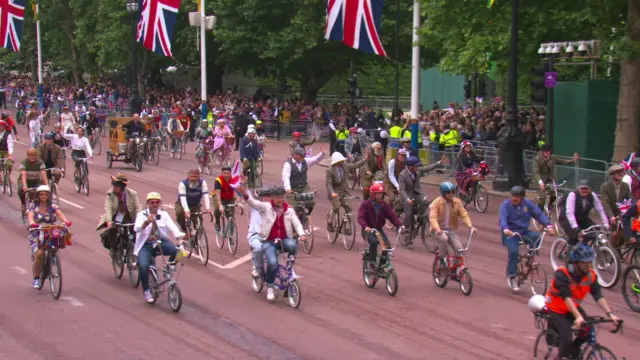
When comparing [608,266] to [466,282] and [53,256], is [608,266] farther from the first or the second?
[53,256]

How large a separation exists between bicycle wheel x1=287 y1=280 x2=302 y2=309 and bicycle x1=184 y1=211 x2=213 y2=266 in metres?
3.30

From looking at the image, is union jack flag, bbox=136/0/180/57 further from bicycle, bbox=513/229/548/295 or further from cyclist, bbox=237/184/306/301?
bicycle, bbox=513/229/548/295

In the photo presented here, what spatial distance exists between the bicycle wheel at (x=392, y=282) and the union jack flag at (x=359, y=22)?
1509 centimetres

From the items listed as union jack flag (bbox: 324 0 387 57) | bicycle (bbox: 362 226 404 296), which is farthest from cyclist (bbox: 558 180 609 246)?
union jack flag (bbox: 324 0 387 57)

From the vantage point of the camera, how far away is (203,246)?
55.4 feet

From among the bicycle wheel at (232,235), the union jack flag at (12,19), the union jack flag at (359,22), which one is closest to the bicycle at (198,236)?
the bicycle wheel at (232,235)

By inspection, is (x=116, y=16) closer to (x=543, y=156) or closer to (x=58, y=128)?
(x=58, y=128)

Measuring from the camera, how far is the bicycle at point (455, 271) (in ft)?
47.0

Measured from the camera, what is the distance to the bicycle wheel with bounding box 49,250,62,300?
46.1 feet

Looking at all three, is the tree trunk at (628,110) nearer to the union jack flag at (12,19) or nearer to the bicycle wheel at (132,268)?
the bicycle wheel at (132,268)

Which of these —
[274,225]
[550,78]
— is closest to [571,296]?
[274,225]

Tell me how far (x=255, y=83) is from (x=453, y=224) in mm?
51075

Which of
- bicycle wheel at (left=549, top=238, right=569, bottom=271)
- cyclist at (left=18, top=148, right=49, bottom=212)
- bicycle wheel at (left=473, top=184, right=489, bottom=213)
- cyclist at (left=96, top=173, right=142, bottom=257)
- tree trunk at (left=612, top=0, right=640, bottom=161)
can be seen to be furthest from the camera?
tree trunk at (left=612, top=0, right=640, bottom=161)

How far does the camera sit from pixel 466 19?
28.1 meters
